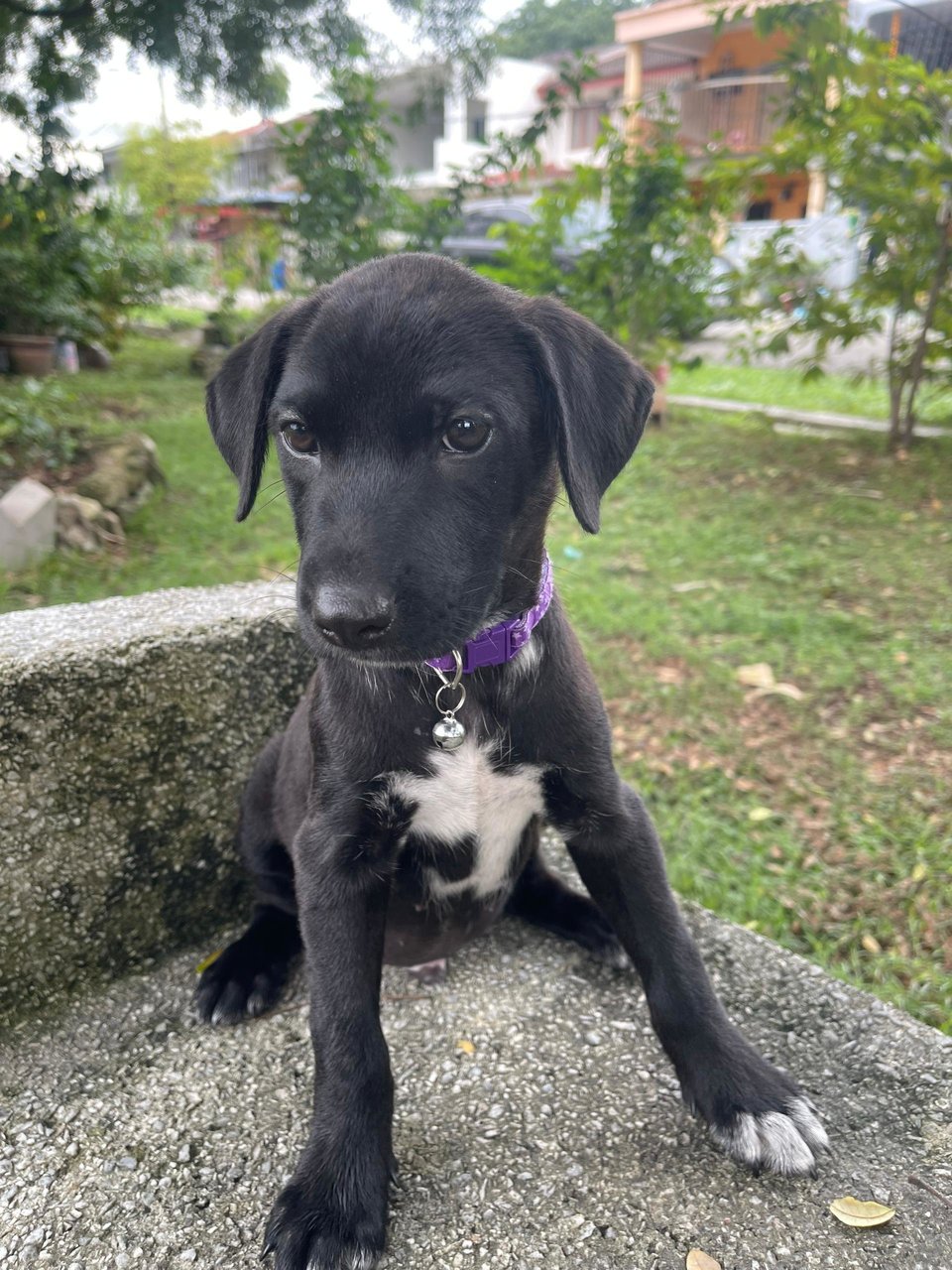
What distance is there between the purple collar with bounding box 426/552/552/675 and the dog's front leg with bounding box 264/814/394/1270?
1.26ft

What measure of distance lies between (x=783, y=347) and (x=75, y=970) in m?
6.61

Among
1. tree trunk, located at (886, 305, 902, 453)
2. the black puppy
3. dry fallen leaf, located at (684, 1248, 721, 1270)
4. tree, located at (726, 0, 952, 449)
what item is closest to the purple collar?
the black puppy

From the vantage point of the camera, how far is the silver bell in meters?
1.95

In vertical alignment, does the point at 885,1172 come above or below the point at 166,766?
below

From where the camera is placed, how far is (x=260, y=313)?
1326 cm

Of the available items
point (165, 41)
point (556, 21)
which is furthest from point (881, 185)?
point (556, 21)

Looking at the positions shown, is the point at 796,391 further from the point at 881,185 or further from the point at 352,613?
the point at 352,613

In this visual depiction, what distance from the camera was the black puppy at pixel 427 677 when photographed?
5.78 feet

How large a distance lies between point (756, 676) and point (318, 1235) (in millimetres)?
3303

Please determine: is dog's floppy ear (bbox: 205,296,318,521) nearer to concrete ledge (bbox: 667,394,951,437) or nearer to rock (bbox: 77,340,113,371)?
concrete ledge (bbox: 667,394,951,437)

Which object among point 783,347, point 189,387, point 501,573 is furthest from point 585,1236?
point 189,387

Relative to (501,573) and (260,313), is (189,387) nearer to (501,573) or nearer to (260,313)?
(260,313)

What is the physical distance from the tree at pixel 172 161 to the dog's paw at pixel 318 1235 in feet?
80.0

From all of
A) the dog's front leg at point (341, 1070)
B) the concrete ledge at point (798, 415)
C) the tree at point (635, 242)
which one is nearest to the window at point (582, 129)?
the concrete ledge at point (798, 415)
